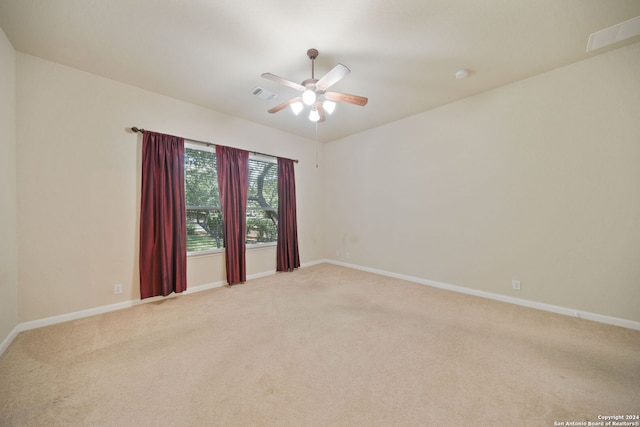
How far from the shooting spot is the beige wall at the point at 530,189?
7.55 feet

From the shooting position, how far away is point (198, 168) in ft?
11.4

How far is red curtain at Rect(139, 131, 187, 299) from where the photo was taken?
293 centimetres

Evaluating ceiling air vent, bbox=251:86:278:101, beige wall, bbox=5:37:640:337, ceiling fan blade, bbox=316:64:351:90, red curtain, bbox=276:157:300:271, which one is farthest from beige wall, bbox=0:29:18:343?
red curtain, bbox=276:157:300:271

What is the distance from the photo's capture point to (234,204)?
370 centimetres

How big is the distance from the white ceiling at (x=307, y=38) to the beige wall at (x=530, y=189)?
43cm

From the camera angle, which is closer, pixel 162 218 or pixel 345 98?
pixel 345 98

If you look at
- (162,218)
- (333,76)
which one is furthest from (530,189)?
(162,218)

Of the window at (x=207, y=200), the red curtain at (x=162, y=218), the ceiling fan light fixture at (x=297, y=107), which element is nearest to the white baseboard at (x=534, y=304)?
the window at (x=207, y=200)

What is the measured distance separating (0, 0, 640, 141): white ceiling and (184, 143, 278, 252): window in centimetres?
98

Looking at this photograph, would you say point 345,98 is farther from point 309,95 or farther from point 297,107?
point 297,107

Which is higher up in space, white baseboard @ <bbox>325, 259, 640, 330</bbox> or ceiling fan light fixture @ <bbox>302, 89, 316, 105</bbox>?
ceiling fan light fixture @ <bbox>302, 89, 316, 105</bbox>

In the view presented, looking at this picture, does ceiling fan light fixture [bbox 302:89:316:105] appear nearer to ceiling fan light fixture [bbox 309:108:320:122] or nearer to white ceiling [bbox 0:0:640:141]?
ceiling fan light fixture [bbox 309:108:320:122]

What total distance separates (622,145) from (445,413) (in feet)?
10.3

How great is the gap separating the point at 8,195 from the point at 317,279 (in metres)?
3.70
